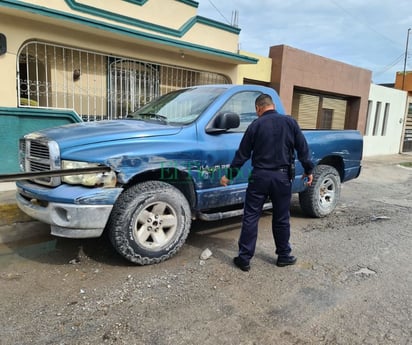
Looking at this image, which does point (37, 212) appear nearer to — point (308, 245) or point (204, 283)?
point (204, 283)

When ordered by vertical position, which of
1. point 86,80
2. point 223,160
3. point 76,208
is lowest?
point 76,208

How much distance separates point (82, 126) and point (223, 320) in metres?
2.52

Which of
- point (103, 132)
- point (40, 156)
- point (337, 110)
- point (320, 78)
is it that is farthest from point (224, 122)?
point (337, 110)

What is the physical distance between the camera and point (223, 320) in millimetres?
2836

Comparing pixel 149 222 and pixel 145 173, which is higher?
pixel 145 173

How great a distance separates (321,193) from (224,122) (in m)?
2.67

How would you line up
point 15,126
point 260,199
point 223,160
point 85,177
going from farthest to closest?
point 15,126 → point 223,160 → point 260,199 → point 85,177

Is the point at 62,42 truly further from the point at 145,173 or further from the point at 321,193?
the point at 321,193

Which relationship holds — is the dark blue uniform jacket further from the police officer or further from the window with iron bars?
the window with iron bars

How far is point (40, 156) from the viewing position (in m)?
3.62

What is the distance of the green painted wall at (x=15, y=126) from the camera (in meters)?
6.43

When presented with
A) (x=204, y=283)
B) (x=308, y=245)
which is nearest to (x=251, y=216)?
(x=204, y=283)

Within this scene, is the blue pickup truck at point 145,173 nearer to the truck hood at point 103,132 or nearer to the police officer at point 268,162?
the truck hood at point 103,132

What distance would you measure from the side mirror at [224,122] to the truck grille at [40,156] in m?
1.70
